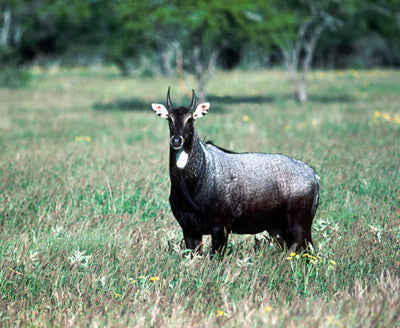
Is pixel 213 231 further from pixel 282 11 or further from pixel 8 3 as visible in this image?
pixel 8 3

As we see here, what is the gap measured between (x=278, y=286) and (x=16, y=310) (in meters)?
2.27

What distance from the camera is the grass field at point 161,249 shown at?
388 centimetres

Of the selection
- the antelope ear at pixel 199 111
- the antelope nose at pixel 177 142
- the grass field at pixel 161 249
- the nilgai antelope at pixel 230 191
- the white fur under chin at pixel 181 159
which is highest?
the antelope ear at pixel 199 111

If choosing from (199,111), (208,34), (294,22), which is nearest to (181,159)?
(199,111)

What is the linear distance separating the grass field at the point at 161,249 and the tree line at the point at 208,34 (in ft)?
30.2

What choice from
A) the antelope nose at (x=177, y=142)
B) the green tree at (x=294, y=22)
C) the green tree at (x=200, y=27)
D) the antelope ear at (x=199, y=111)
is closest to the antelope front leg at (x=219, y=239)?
the antelope nose at (x=177, y=142)

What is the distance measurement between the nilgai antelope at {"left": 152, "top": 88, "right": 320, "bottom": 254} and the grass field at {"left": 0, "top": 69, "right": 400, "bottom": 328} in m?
0.28

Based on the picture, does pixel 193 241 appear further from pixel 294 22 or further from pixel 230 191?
pixel 294 22

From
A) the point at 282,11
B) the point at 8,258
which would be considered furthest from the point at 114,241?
the point at 282,11

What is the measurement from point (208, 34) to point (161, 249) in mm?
17642

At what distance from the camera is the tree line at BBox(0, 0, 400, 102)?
2114cm

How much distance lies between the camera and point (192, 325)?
3.77 metres

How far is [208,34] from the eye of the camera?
71.1 ft

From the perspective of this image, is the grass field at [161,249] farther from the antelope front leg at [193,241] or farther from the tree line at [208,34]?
the tree line at [208,34]
